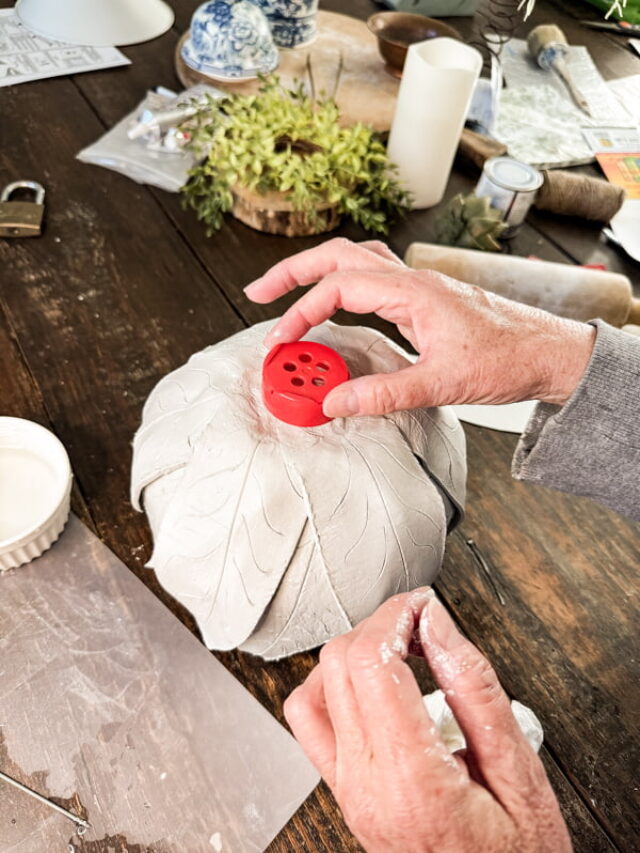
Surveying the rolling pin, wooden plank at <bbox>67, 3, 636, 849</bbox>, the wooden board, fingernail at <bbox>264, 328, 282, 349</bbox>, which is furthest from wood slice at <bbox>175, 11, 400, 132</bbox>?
the wooden board

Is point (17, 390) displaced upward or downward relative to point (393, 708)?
downward

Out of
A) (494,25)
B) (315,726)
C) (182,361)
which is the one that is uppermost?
(494,25)

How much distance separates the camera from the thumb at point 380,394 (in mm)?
730

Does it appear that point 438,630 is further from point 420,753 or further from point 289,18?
point 289,18

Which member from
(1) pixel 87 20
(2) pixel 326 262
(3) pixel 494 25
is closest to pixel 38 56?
(1) pixel 87 20

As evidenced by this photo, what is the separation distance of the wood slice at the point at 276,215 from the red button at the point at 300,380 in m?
0.66

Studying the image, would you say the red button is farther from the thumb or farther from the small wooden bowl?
the small wooden bowl

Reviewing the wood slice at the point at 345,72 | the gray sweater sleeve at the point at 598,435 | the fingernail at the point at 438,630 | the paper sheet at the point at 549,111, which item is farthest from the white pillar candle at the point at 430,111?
the fingernail at the point at 438,630

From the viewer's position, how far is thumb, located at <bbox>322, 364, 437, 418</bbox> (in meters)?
0.73

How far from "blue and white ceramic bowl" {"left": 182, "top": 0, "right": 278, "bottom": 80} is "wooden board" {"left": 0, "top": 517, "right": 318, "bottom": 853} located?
4.05 ft

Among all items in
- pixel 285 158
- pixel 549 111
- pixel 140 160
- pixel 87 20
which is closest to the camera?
pixel 285 158

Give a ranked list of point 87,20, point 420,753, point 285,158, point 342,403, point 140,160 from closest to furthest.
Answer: point 420,753 → point 342,403 → point 285,158 → point 140,160 → point 87,20

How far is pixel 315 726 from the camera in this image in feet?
2.03

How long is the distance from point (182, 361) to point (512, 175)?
2.62 ft
